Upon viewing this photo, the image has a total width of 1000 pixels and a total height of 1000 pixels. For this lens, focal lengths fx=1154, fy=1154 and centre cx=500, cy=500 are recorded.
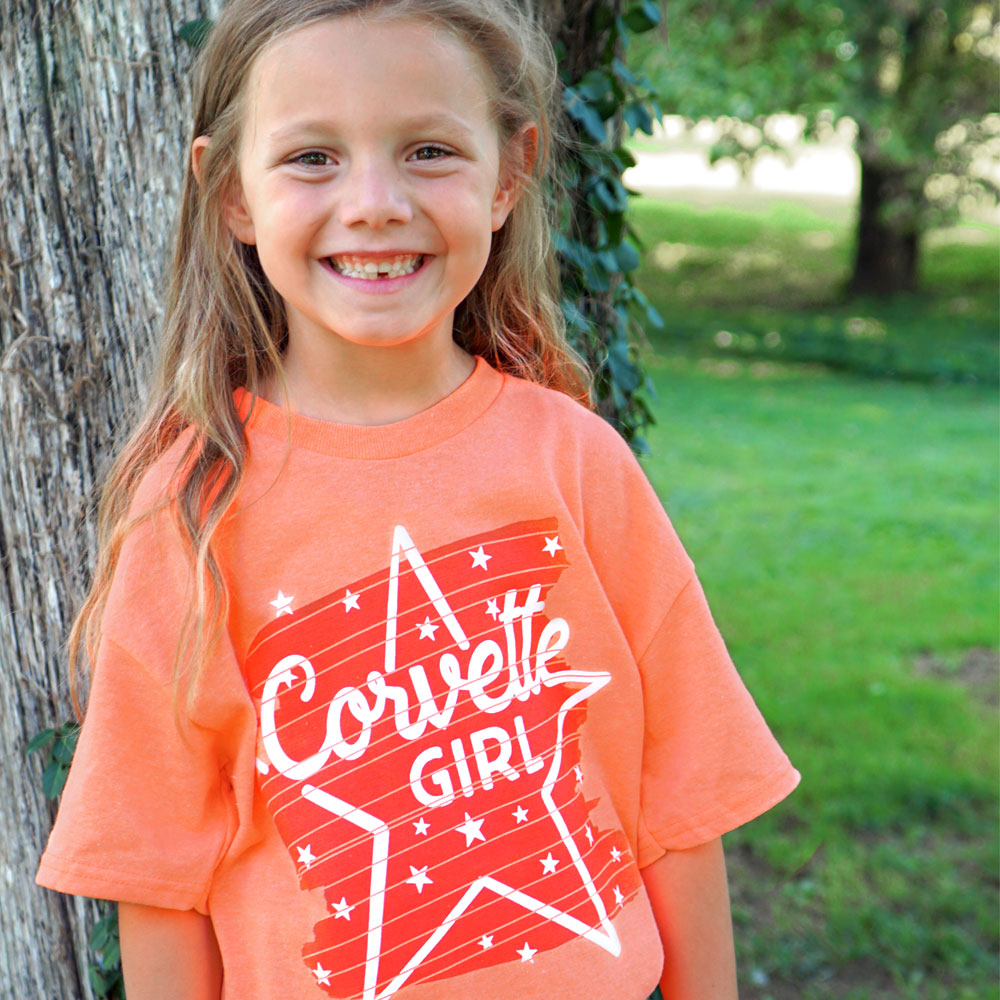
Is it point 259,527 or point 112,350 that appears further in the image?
point 112,350

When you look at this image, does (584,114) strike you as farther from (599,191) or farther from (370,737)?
(370,737)

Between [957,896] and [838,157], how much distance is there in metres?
21.7

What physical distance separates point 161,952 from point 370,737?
373mm

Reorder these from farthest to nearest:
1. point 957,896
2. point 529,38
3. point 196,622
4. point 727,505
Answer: point 727,505, point 957,896, point 529,38, point 196,622

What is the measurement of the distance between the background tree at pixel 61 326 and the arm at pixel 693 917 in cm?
84

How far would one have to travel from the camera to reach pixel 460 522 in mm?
1420

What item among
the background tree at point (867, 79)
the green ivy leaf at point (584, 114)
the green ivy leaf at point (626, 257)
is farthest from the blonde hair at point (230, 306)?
the background tree at point (867, 79)

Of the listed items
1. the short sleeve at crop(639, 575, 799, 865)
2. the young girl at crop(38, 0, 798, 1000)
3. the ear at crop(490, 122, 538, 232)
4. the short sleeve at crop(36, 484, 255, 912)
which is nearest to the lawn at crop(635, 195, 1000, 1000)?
the short sleeve at crop(639, 575, 799, 865)

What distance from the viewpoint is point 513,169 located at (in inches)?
60.7

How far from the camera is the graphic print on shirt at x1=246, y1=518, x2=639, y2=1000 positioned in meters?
1.36

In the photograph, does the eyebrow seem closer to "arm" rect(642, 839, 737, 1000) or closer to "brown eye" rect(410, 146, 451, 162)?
"brown eye" rect(410, 146, 451, 162)

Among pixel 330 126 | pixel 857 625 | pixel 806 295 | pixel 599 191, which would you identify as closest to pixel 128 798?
pixel 330 126

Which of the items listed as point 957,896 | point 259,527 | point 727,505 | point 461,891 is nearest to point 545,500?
point 259,527

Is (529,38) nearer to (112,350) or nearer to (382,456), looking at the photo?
(382,456)
